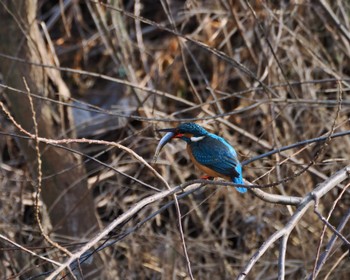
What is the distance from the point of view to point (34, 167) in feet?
14.6

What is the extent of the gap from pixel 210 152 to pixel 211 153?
0.01 meters

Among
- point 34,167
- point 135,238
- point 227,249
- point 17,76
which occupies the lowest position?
point 227,249

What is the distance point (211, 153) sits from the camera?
336 cm

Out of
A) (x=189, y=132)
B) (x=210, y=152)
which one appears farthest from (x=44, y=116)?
(x=210, y=152)

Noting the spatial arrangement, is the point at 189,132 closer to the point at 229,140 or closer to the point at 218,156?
the point at 218,156

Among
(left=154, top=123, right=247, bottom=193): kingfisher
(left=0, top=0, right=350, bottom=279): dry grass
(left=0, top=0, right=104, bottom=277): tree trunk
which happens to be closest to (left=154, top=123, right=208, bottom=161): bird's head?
(left=154, top=123, right=247, bottom=193): kingfisher

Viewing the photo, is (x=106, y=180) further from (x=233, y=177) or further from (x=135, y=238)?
(x=233, y=177)

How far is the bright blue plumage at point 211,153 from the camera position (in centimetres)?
322

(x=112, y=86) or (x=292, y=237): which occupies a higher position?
(x=112, y=86)

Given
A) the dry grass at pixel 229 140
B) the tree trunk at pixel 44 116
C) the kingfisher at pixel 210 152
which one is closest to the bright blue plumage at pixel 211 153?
the kingfisher at pixel 210 152

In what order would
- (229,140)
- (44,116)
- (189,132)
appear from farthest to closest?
(229,140)
(44,116)
(189,132)

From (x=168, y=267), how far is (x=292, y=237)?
2.90 ft

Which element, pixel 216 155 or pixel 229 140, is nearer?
pixel 216 155

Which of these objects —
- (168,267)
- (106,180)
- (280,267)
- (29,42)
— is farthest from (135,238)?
(280,267)
